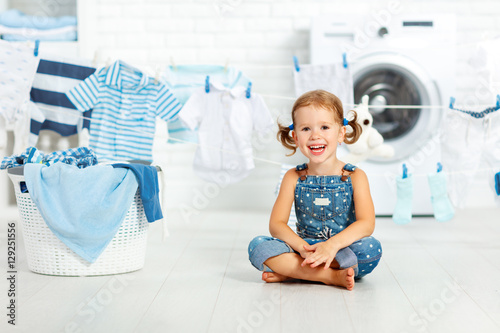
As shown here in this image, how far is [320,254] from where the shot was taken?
152 cm

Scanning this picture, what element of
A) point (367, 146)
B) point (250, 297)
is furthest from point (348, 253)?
point (367, 146)

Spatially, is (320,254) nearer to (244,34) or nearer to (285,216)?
(285,216)

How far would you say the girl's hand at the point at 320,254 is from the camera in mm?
1514

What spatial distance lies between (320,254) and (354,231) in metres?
0.14

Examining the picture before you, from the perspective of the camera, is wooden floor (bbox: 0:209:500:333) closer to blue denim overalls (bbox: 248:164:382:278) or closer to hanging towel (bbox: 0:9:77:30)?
blue denim overalls (bbox: 248:164:382:278)

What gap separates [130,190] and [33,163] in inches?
11.8

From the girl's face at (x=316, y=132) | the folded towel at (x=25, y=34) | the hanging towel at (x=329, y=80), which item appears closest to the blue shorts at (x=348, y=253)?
the girl's face at (x=316, y=132)

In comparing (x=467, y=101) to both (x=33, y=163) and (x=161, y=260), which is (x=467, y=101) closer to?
(x=161, y=260)

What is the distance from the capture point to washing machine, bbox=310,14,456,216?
2.82 m

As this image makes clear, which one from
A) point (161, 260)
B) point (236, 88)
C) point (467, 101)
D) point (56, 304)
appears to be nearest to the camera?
point (56, 304)

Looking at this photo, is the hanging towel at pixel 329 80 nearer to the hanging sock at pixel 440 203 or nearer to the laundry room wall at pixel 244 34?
the hanging sock at pixel 440 203


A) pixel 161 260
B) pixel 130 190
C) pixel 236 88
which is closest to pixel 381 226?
pixel 236 88

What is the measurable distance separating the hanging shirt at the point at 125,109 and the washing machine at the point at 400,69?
89 cm

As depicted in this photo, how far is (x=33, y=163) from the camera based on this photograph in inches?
66.5
